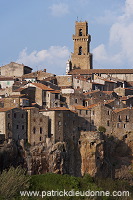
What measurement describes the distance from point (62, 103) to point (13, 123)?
45.3ft

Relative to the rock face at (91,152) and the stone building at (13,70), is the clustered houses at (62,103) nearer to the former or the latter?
the stone building at (13,70)

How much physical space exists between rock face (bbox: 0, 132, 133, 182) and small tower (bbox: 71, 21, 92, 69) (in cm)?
3836

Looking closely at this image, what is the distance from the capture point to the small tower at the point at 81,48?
146 metres

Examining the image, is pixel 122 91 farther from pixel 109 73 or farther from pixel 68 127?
pixel 68 127

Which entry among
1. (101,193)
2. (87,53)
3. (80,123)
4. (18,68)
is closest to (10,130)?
(80,123)

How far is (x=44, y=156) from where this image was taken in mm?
100875

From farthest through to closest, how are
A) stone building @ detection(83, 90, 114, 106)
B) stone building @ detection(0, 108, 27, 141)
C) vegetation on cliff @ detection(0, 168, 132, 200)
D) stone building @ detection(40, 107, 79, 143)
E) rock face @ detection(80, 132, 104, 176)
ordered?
stone building @ detection(83, 90, 114, 106) < rock face @ detection(80, 132, 104, 176) < stone building @ detection(40, 107, 79, 143) < stone building @ detection(0, 108, 27, 141) < vegetation on cliff @ detection(0, 168, 132, 200)

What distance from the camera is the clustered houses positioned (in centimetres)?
10100

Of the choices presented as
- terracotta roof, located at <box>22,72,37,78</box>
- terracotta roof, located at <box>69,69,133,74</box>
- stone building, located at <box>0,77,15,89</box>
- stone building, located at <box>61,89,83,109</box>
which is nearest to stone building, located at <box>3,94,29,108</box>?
stone building, located at <box>61,89,83,109</box>

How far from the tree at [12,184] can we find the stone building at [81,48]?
72931mm

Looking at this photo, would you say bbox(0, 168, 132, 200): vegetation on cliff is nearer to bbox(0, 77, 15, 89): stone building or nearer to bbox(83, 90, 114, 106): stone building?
bbox(83, 90, 114, 106): stone building

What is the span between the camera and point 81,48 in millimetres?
148250

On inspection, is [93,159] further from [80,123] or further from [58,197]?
[58,197]

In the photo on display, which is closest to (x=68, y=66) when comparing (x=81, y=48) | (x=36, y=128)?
(x=81, y=48)
